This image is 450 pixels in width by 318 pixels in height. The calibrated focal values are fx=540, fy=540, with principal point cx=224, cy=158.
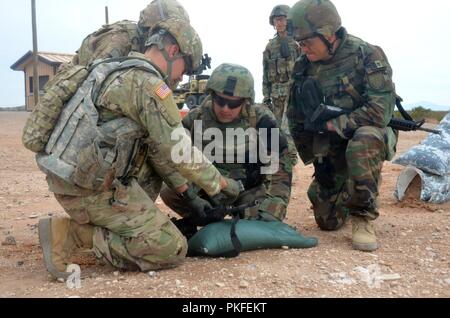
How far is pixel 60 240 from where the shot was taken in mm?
3027

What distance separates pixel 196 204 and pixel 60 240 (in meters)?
0.91

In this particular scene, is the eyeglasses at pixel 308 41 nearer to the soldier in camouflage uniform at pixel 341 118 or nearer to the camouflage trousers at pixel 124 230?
the soldier in camouflage uniform at pixel 341 118

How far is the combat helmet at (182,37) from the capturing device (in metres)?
3.09

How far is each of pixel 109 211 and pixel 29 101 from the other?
2488 centimetres

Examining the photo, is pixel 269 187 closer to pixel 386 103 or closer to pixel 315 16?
pixel 386 103

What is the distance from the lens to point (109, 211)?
298 centimetres

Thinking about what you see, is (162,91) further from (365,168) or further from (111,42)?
(111,42)

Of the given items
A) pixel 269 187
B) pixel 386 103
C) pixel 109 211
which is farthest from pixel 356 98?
pixel 109 211

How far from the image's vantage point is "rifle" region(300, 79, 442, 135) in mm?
3742

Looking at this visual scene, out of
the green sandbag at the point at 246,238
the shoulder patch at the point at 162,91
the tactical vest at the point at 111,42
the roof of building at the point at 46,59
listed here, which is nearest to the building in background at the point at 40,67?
the roof of building at the point at 46,59

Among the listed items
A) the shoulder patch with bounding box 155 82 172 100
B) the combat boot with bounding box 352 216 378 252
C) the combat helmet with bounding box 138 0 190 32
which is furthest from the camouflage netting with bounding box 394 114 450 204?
the shoulder patch with bounding box 155 82 172 100

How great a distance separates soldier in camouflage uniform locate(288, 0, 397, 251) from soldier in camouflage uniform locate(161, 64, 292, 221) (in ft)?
1.02

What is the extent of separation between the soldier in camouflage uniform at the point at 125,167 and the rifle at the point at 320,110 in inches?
40.0

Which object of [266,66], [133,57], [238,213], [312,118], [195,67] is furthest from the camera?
[266,66]
